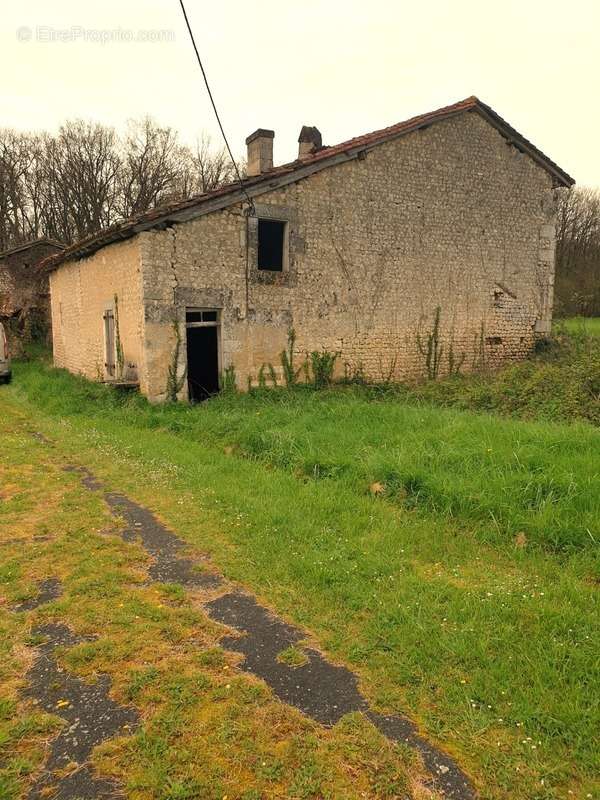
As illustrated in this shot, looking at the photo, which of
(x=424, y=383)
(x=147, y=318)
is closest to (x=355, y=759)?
(x=147, y=318)

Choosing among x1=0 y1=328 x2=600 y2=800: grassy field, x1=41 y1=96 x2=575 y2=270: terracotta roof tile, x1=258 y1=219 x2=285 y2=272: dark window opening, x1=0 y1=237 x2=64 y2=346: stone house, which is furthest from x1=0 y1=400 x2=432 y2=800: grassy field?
x1=0 y1=237 x2=64 y2=346: stone house

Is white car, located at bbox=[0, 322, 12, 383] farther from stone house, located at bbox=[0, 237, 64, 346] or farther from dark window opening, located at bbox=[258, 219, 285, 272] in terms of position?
dark window opening, located at bbox=[258, 219, 285, 272]

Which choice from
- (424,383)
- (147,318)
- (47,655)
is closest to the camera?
(47,655)

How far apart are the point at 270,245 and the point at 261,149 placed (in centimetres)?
239

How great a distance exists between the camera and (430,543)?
4.77 m

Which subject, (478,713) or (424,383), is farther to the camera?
(424,383)

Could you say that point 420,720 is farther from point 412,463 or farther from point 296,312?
point 296,312

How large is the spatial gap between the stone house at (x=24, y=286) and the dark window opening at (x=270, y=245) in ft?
40.6

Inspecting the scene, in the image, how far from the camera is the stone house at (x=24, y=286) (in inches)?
825

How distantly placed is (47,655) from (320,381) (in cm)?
976

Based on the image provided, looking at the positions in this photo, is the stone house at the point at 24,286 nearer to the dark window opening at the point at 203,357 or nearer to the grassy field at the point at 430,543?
the dark window opening at the point at 203,357

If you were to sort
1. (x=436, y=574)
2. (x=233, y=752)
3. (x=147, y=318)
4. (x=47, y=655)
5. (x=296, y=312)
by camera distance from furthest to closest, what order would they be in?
(x=296, y=312) < (x=147, y=318) < (x=436, y=574) < (x=47, y=655) < (x=233, y=752)

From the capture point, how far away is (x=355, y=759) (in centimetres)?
253

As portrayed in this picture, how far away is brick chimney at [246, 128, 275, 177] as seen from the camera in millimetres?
13031
